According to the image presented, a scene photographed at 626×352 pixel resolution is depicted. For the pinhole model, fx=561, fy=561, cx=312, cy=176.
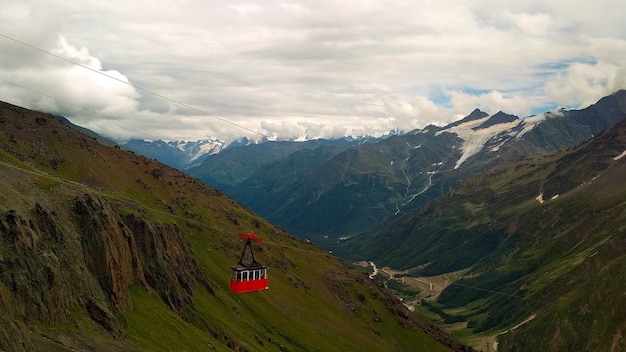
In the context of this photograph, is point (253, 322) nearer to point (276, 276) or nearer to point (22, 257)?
point (276, 276)

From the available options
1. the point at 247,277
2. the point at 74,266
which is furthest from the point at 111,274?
the point at 247,277

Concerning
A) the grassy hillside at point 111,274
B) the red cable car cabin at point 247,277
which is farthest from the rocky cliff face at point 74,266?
the red cable car cabin at point 247,277

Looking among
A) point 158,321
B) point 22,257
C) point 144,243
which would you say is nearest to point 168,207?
point 144,243

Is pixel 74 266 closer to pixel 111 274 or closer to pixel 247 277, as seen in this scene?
pixel 111 274

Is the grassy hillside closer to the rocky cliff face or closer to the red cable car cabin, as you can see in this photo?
the rocky cliff face

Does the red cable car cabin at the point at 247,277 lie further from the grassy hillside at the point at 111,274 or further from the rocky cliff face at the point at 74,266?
the rocky cliff face at the point at 74,266

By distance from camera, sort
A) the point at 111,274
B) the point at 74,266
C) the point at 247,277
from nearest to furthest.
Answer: the point at 74,266 < the point at 111,274 < the point at 247,277

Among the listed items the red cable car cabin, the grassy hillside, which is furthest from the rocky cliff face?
the red cable car cabin
